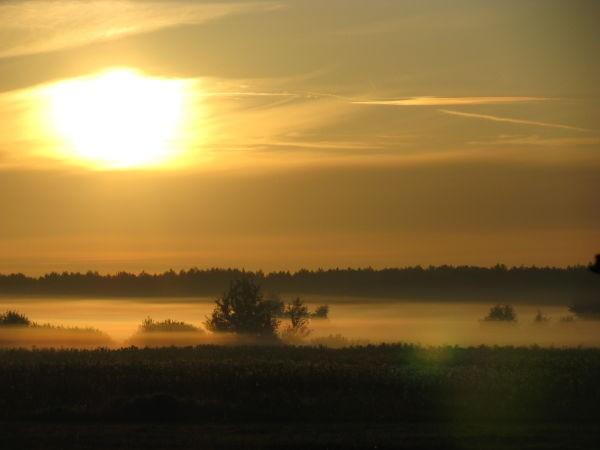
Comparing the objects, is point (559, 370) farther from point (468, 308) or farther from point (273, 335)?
point (468, 308)

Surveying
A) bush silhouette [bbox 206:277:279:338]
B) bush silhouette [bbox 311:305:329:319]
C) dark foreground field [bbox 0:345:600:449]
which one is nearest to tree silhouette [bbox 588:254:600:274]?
dark foreground field [bbox 0:345:600:449]

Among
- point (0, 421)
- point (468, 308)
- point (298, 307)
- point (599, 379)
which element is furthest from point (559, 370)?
point (468, 308)

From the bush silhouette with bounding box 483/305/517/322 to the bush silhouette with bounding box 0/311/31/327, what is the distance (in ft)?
146

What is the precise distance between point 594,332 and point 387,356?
41494 millimetres

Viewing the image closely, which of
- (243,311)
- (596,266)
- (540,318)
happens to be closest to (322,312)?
(540,318)

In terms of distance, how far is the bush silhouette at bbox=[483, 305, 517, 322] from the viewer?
11506cm

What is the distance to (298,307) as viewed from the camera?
317 ft

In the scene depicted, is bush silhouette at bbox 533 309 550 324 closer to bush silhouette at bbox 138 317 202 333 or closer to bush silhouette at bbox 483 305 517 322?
bush silhouette at bbox 483 305 517 322

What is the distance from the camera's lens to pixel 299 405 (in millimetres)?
38531

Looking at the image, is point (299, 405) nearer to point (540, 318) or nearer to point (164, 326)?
point (164, 326)

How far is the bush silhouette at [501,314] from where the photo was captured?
115062 mm

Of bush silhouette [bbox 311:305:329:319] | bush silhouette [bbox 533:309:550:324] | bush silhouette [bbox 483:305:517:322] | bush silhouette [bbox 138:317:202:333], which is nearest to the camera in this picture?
bush silhouette [bbox 138:317:202:333]

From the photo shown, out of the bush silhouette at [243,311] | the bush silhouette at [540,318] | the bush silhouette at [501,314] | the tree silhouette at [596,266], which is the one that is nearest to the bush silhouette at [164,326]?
the bush silhouette at [243,311]

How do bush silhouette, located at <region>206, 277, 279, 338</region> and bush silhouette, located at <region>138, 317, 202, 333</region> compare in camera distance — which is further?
bush silhouette, located at <region>138, 317, 202, 333</region>
